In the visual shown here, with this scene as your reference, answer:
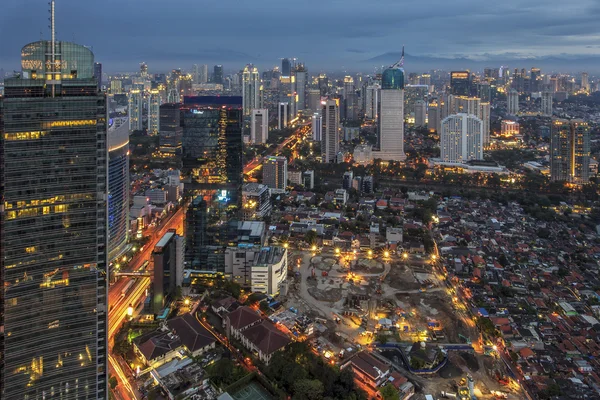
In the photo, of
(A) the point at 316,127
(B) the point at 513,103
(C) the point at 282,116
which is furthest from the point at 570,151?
(B) the point at 513,103

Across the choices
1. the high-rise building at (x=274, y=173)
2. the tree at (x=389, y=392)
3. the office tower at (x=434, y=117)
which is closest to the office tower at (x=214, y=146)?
the tree at (x=389, y=392)

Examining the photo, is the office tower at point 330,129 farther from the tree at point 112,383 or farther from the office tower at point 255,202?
the tree at point 112,383

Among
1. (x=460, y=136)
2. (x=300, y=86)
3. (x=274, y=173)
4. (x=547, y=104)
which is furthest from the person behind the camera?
(x=300, y=86)

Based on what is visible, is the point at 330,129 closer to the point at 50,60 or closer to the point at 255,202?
the point at 255,202

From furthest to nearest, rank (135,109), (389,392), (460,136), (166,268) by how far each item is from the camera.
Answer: (135,109), (460,136), (166,268), (389,392)

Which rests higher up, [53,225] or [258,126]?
[258,126]

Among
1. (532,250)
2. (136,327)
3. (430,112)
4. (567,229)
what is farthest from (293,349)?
(430,112)

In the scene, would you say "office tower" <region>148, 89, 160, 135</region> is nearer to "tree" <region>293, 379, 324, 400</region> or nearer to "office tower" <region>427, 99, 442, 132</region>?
"office tower" <region>427, 99, 442, 132</region>

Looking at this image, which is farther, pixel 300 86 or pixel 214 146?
pixel 300 86
